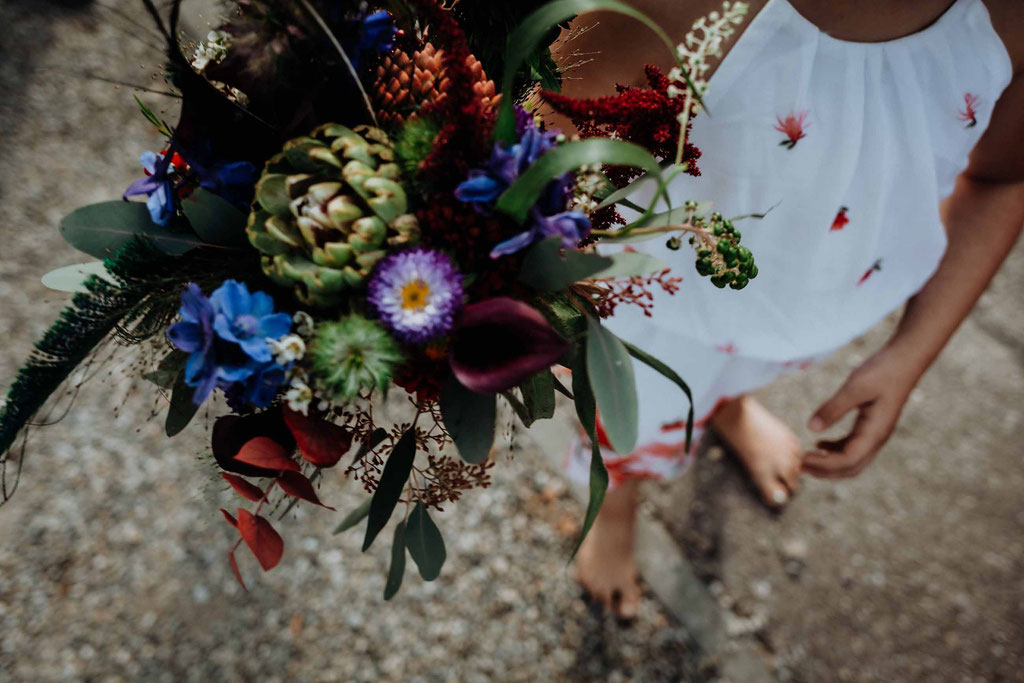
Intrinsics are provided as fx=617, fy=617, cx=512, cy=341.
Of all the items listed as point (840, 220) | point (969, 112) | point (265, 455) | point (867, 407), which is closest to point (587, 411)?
point (265, 455)

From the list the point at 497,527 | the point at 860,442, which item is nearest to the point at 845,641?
the point at 860,442

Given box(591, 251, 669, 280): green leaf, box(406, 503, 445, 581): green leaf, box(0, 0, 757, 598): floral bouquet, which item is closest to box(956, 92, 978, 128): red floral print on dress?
box(0, 0, 757, 598): floral bouquet

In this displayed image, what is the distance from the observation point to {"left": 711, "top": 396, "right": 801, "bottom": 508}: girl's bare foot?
5.84 feet

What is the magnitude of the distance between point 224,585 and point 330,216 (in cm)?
132

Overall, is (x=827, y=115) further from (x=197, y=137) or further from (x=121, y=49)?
(x=121, y=49)

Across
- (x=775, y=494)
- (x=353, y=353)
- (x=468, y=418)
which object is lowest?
(x=775, y=494)

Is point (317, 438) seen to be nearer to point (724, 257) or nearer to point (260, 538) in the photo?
point (260, 538)

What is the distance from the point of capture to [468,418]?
51 cm

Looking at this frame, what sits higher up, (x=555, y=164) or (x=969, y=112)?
(x=555, y=164)

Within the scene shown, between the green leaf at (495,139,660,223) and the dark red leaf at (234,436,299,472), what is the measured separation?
0.86ft

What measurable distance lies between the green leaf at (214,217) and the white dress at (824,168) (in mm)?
518

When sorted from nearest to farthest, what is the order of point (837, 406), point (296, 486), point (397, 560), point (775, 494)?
point (296, 486)
point (397, 560)
point (837, 406)
point (775, 494)

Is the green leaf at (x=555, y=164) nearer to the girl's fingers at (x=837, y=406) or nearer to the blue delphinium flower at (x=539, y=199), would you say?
the blue delphinium flower at (x=539, y=199)

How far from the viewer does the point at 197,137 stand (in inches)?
19.4
